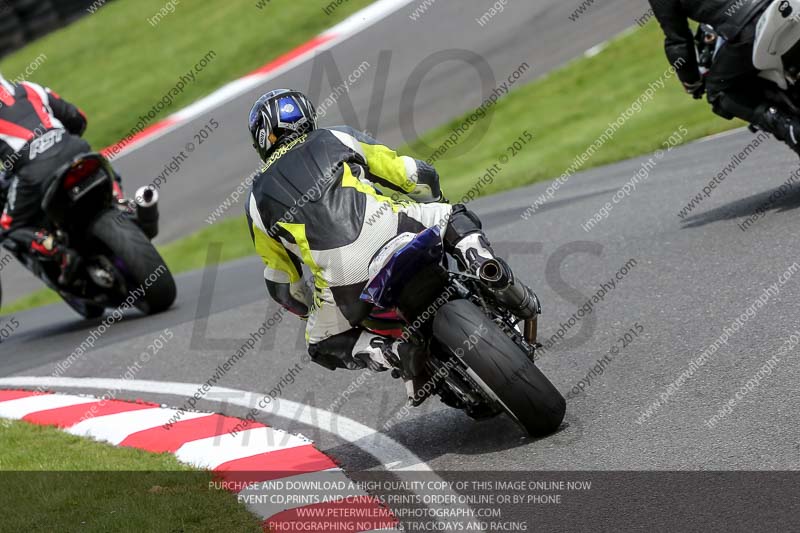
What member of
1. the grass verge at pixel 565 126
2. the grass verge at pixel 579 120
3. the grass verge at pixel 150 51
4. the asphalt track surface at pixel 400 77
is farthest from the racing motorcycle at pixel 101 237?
the grass verge at pixel 150 51

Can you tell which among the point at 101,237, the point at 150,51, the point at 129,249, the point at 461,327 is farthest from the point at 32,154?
the point at 150,51

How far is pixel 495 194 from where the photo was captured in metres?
13.9

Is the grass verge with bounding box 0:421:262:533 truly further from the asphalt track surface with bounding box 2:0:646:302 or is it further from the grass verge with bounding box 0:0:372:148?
the grass verge with bounding box 0:0:372:148

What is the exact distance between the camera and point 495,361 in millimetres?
4871

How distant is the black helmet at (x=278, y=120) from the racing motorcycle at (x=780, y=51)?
3425 mm

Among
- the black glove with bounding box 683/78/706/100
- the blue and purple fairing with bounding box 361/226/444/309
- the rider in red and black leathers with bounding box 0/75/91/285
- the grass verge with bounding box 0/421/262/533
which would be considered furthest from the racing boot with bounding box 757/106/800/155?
the rider in red and black leathers with bounding box 0/75/91/285

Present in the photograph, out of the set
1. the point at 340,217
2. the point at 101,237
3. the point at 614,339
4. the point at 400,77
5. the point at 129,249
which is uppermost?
the point at 340,217

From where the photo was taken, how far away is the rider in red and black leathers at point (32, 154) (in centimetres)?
941

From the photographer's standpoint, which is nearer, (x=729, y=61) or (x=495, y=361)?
(x=495, y=361)

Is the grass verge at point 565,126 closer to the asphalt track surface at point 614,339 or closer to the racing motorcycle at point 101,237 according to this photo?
the asphalt track surface at point 614,339

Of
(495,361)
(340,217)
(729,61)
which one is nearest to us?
(495,361)

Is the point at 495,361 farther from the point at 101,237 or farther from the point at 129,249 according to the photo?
the point at 101,237

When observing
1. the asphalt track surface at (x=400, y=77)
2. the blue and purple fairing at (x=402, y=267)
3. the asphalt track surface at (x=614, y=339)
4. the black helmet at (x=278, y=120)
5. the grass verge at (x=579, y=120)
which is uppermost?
the black helmet at (x=278, y=120)

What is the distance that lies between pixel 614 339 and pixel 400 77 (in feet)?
45.1
